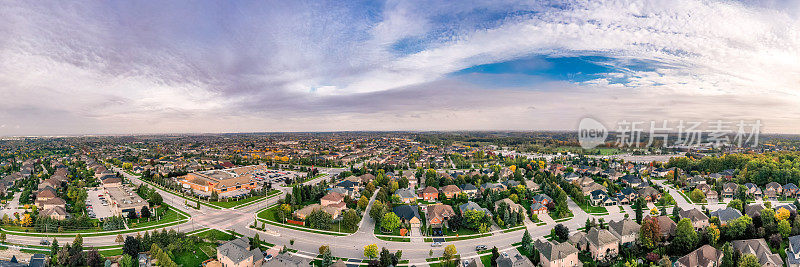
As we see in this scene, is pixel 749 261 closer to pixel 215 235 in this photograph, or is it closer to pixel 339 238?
→ pixel 339 238

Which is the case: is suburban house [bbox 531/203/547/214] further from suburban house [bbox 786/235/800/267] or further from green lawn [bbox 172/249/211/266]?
green lawn [bbox 172/249/211/266]

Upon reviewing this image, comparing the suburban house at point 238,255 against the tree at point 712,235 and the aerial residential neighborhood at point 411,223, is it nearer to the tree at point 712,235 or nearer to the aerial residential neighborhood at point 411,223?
the aerial residential neighborhood at point 411,223

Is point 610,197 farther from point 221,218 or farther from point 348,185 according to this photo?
point 221,218

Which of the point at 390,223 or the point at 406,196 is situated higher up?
the point at 390,223

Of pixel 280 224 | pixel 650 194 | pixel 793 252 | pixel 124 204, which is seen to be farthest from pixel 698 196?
pixel 124 204

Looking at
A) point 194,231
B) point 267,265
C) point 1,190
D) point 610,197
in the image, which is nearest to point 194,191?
point 194,231

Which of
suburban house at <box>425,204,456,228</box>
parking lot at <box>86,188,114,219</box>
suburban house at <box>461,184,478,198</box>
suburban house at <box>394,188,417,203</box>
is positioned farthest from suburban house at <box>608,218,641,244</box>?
parking lot at <box>86,188,114,219</box>
